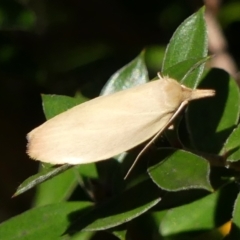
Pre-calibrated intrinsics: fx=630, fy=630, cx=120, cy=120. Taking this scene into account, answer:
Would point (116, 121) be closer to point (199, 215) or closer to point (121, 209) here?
point (121, 209)

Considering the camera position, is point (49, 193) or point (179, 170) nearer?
point (179, 170)

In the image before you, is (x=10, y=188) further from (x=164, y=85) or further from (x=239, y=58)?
(x=164, y=85)

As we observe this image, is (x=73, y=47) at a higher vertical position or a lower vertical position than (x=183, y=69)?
lower

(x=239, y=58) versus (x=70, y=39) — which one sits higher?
(x=70, y=39)

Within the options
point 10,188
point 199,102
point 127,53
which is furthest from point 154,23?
point 199,102

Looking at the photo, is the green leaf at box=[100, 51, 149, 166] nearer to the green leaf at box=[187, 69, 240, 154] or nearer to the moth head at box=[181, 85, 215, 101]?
the green leaf at box=[187, 69, 240, 154]

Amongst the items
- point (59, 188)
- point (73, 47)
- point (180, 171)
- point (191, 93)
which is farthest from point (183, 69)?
point (73, 47)

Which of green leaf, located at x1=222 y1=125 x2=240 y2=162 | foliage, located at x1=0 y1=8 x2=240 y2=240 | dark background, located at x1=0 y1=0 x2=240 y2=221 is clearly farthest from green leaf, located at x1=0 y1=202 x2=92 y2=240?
dark background, located at x1=0 y1=0 x2=240 y2=221
